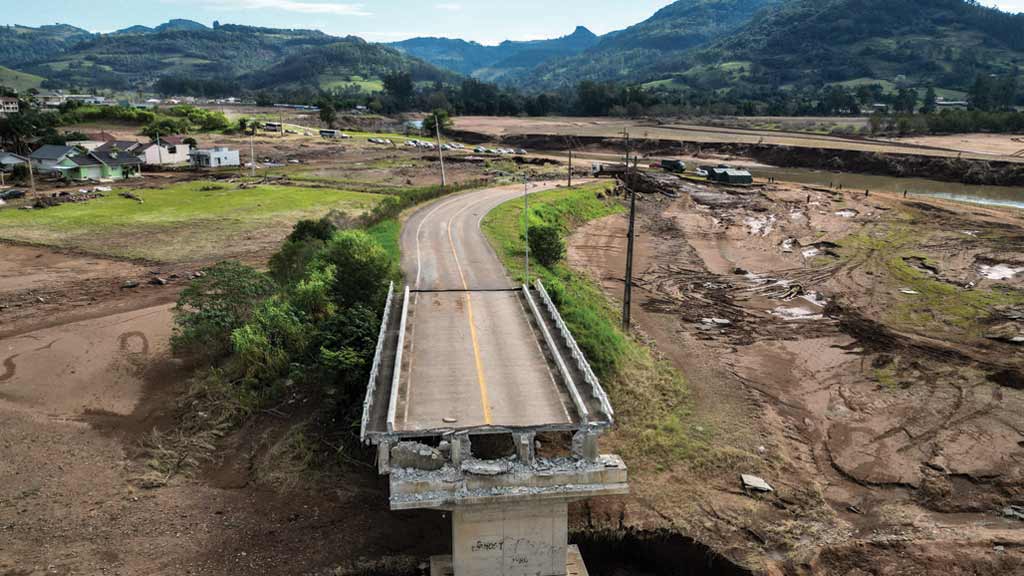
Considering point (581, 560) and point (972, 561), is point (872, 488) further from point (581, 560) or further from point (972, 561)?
point (581, 560)

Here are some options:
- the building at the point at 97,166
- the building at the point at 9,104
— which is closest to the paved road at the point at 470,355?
the building at the point at 97,166

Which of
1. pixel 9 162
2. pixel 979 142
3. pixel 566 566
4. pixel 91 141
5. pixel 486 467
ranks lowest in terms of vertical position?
pixel 566 566

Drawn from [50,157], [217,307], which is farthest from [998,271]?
[50,157]

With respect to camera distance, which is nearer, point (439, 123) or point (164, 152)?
point (164, 152)

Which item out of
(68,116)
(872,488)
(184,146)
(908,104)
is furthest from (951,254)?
(68,116)

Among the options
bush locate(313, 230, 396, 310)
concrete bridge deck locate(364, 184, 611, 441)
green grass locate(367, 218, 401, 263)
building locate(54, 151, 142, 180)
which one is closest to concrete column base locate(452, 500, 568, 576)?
concrete bridge deck locate(364, 184, 611, 441)

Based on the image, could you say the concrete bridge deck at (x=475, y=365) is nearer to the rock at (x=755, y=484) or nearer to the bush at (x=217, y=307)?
the rock at (x=755, y=484)

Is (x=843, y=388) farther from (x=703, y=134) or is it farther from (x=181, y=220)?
(x=703, y=134)
